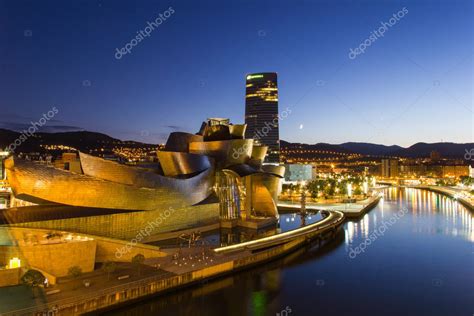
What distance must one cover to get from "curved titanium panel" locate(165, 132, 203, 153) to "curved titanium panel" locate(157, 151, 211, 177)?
400 cm

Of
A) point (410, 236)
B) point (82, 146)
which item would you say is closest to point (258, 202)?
point (410, 236)

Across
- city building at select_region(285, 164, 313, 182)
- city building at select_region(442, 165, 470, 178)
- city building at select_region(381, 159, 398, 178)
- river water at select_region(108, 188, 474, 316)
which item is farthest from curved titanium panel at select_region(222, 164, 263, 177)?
city building at select_region(381, 159, 398, 178)

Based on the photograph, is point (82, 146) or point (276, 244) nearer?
point (276, 244)

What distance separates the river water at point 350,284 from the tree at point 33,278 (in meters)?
2.89

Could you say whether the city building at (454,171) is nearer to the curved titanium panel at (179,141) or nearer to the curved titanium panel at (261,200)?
the curved titanium panel at (261,200)

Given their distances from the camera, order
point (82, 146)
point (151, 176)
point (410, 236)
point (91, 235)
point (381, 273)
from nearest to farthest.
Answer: point (91, 235), point (381, 273), point (151, 176), point (410, 236), point (82, 146)

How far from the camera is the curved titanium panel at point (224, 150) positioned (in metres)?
29.5

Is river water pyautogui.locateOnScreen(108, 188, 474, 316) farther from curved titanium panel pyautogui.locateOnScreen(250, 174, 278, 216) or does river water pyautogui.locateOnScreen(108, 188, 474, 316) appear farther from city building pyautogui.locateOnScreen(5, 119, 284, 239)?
city building pyautogui.locateOnScreen(5, 119, 284, 239)

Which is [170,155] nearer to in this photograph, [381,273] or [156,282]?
[156,282]

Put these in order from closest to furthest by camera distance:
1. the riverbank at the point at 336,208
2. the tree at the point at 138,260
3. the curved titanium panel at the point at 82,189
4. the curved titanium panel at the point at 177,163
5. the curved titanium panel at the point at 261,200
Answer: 1. the tree at the point at 138,260
2. the curved titanium panel at the point at 82,189
3. the curved titanium panel at the point at 177,163
4. the curved titanium panel at the point at 261,200
5. the riverbank at the point at 336,208

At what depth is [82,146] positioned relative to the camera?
92.7m

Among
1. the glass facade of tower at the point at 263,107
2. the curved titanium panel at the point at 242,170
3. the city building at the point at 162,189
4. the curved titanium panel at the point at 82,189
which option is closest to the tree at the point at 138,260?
the city building at the point at 162,189

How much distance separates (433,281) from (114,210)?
17.0 meters

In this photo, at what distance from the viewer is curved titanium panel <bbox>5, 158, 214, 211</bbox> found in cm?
1855
